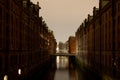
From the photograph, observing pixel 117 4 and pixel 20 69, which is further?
pixel 20 69

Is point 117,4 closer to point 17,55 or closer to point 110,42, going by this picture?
point 110,42

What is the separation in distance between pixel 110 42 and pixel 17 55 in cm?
1393

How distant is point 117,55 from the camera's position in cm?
3206

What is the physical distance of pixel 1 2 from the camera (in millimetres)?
25844

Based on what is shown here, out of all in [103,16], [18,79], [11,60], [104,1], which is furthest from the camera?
[104,1]

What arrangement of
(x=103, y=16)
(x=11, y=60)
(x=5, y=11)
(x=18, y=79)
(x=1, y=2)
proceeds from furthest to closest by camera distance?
(x=103, y=16) < (x=18, y=79) < (x=11, y=60) < (x=5, y=11) < (x=1, y=2)

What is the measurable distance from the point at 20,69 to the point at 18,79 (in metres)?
2.11

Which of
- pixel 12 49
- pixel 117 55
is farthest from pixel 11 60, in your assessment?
pixel 117 55

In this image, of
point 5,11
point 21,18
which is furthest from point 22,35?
point 5,11

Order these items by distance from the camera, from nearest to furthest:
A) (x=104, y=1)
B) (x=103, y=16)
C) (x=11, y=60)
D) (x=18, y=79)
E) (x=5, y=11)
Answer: (x=5, y=11) < (x=11, y=60) < (x=18, y=79) < (x=103, y=16) < (x=104, y=1)

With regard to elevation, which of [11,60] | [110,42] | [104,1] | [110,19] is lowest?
[11,60]

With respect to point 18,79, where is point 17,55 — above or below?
above

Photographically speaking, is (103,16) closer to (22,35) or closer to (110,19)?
(110,19)

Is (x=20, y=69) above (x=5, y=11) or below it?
below
